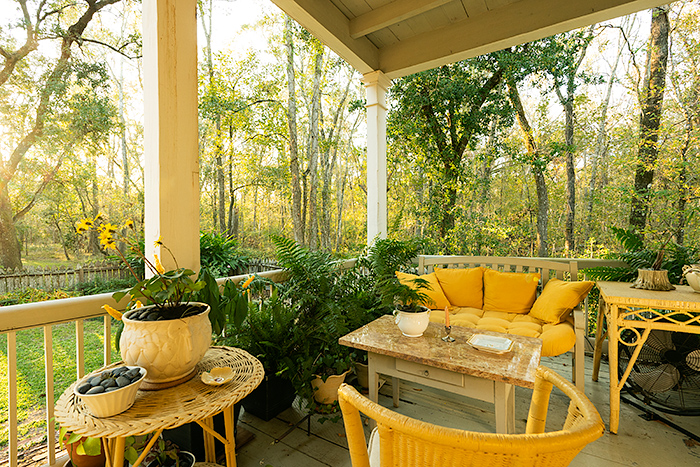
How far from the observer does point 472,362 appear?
4.43 ft

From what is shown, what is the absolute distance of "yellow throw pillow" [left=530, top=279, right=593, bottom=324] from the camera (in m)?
2.18

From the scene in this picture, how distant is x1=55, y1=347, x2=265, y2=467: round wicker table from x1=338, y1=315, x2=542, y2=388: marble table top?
0.65 metres

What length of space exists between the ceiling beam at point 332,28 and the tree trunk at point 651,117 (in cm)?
411

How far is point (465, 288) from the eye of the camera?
9.06 feet

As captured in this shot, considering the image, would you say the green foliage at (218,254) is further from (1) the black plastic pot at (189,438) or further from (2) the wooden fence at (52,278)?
(1) the black plastic pot at (189,438)

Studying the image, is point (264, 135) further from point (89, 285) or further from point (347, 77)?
point (89, 285)

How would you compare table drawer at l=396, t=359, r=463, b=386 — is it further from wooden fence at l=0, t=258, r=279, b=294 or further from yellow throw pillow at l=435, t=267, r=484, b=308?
wooden fence at l=0, t=258, r=279, b=294

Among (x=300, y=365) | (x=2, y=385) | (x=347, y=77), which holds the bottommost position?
(x=2, y=385)

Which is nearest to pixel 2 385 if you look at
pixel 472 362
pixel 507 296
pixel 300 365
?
pixel 300 365

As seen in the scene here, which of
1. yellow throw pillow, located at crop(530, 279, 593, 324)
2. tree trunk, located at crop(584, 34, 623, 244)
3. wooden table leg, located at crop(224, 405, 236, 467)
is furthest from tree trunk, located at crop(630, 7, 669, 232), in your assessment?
wooden table leg, located at crop(224, 405, 236, 467)

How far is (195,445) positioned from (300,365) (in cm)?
58

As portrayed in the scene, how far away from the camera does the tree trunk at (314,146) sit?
8180 mm

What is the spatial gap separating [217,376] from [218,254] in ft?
11.5

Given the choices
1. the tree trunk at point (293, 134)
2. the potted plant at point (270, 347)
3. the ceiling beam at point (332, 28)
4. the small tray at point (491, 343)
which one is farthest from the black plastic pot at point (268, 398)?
the tree trunk at point (293, 134)
